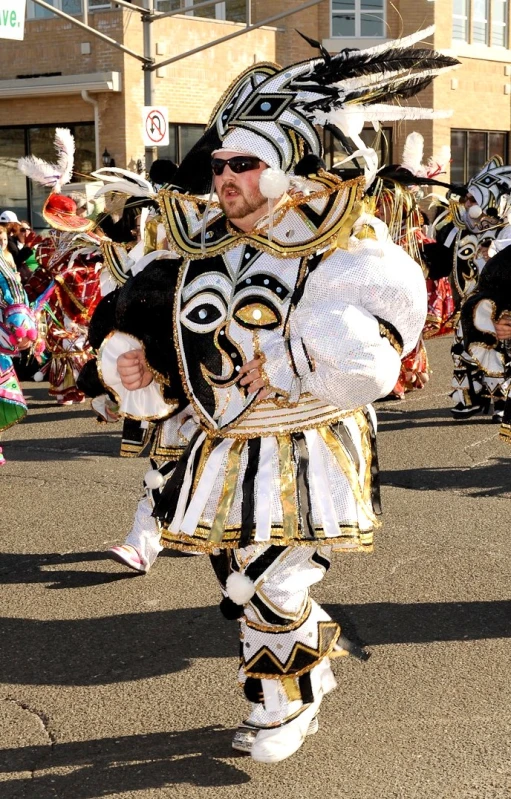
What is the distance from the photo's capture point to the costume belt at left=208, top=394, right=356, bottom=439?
3.51 m

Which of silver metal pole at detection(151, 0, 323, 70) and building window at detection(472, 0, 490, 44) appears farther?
building window at detection(472, 0, 490, 44)

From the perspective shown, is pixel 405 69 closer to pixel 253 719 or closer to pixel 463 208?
pixel 253 719

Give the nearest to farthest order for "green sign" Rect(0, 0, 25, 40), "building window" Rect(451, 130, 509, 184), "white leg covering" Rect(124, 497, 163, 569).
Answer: "white leg covering" Rect(124, 497, 163, 569) < "green sign" Rect(0, 0, 25, 40) < "building window" Rect(451, 130, 509, 184)

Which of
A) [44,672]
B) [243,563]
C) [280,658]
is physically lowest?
[44,672]

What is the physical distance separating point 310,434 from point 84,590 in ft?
7.39

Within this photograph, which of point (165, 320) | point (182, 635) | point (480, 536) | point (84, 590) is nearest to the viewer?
point (165, 320)

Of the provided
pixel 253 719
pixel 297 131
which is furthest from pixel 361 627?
pixel 297 131

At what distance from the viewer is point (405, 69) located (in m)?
3.57

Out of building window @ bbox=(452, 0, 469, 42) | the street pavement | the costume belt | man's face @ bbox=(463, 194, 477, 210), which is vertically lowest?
the street pavement

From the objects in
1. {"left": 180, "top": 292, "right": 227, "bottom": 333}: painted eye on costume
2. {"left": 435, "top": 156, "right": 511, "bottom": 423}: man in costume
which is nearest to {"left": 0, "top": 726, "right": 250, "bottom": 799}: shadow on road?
{"left": 180, "top": 292, "right": 227, "bottom": 333}: painted eye on costume

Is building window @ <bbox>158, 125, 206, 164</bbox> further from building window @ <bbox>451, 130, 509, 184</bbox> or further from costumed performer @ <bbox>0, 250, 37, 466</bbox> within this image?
costumed performer @ <bbox>0, 250, 37, 466</bbox>

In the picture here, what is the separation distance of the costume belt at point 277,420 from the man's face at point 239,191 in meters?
0.61

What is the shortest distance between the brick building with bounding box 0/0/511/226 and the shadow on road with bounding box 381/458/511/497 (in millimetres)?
11557

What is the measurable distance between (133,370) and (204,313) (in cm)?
33
